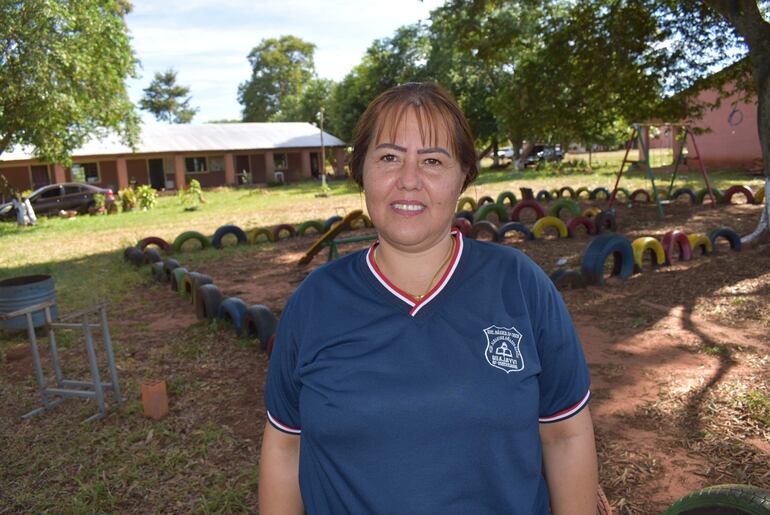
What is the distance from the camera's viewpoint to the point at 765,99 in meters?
9.59

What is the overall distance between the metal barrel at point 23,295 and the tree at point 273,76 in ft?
218

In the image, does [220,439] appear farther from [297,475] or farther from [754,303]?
[754,303]

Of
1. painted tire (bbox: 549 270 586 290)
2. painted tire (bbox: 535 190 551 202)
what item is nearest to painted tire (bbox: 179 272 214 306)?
painted tire (bbox: 549 270 586 290)

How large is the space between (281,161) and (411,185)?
131ft

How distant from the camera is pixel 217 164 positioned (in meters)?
37.8

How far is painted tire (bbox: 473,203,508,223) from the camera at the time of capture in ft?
46.2

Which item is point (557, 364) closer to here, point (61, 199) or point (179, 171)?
point (61, 199)

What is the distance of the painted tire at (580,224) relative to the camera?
12039 millimetres

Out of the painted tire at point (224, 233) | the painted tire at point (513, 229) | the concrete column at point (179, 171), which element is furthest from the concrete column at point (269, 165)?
the painted tire at point (513, 229)

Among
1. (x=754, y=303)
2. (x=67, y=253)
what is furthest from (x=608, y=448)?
(x=67, y=253)

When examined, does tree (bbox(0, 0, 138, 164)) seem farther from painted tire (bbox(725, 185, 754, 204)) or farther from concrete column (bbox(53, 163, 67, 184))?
painted tire (bbox(725, 185, 754, 204))

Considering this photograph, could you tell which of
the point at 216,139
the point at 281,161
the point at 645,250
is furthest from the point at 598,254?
the point at 281,161

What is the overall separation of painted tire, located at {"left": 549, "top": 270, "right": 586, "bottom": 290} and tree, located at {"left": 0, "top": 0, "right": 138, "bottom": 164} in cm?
1622

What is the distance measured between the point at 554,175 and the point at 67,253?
22.9m
